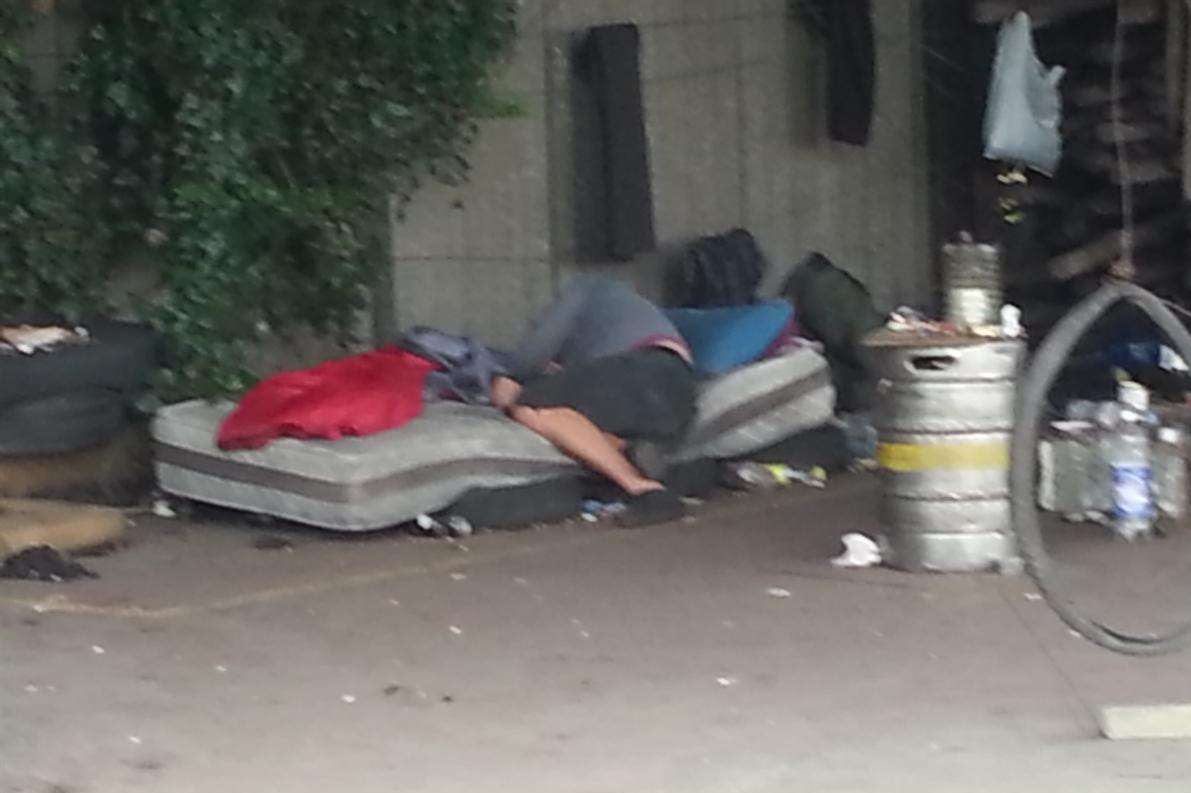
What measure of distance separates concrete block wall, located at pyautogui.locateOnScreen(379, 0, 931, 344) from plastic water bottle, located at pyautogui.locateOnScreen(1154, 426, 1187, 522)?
2.94 m

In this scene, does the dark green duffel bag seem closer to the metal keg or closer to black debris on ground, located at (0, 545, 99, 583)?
the metal keg

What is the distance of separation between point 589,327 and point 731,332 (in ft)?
2.45

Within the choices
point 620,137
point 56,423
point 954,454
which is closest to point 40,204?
point 56,423

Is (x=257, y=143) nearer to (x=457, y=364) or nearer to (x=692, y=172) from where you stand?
(x=457, y=364)

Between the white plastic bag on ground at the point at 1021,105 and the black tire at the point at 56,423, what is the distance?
14.8 feet

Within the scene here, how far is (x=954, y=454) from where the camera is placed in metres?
6.58

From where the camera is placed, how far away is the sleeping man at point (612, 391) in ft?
25.1

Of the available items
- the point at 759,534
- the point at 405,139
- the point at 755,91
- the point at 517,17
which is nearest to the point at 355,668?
the point at 759,534

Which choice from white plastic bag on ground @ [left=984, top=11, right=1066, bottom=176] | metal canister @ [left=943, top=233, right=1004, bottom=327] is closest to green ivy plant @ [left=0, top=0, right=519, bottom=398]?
metal canister @ [left=943, top=233, right=1004, bottom=327]

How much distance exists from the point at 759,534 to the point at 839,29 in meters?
3.91

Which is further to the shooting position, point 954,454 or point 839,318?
point 839,318

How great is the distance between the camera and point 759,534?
24.1 ft

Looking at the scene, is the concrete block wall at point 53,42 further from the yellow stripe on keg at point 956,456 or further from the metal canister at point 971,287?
the yellow stripe on keg at point 956,456

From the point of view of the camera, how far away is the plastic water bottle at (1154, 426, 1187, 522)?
7176 mm
